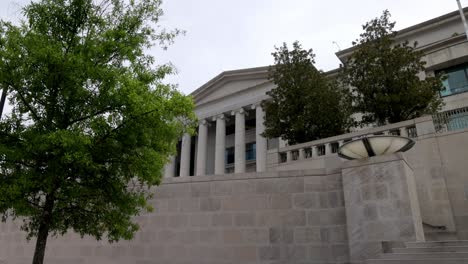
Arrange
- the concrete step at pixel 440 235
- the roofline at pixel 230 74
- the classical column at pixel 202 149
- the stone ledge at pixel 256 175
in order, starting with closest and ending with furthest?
the stone ledge at pixel 256 175 → the concrete step at pixel 440 235 → the roofline at pixel 230 74 → the classical column at pixel 202 149

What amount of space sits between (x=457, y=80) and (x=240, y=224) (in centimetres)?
1892

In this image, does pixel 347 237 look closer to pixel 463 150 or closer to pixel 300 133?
pixel 463 150

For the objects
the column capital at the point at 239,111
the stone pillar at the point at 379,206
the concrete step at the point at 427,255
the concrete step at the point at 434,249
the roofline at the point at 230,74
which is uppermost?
the roofline at the point at 230,74

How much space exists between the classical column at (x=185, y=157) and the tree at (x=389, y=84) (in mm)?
22496

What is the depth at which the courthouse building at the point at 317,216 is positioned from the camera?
23.4 ft

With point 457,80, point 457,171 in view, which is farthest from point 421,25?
point 457,171

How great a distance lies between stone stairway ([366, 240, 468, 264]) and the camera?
5645mm

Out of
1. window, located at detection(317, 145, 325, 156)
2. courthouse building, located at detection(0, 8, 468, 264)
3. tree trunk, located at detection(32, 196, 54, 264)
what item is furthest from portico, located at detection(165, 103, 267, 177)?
tree trunk, located at detection(32, 196, 54, 264)

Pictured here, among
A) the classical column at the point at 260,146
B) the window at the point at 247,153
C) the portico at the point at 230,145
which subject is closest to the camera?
the classical column at the point at 260,146

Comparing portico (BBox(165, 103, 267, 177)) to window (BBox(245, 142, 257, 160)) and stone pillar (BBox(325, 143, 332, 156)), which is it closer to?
window (BBox(245, 142, 257, 160))

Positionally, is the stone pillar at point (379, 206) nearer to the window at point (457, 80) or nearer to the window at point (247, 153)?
the window at point (457, 80)

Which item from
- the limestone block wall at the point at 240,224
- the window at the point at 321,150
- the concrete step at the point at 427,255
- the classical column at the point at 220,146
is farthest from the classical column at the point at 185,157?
the concrete step at the point at 427,255

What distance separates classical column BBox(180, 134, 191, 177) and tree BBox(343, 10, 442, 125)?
886 inches

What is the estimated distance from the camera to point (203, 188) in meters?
9.27
